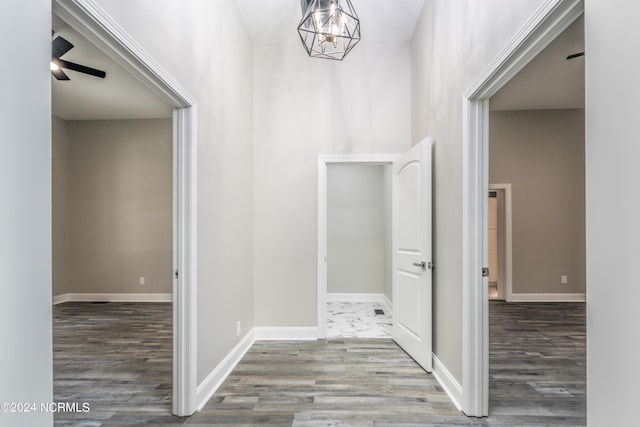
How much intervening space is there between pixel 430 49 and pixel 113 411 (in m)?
3.85

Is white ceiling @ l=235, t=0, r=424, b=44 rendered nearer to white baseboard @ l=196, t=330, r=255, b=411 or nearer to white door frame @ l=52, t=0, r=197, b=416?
white door frame @ l=52, t=0, r=197, b=416

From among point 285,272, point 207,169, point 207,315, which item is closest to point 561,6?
point 207,169

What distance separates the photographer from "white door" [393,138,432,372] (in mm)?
2986

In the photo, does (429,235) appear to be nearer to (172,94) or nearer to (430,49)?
(430,49)

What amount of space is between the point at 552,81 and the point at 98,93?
6074 mm

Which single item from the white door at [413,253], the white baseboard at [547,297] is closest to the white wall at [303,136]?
the white door at [413,253]

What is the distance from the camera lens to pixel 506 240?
5863mm

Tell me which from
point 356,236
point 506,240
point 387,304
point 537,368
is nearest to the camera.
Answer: point 537,368

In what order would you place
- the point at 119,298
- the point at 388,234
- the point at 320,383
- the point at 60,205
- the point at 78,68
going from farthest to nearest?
the point at 119,298 → the point at 60,205 → the point at 388,234 → the point at 78,68 → the point at 320,383

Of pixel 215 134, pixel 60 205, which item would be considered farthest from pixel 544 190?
pixel 60 205

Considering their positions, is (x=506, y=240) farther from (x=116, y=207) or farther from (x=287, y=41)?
(x=116, y=207)

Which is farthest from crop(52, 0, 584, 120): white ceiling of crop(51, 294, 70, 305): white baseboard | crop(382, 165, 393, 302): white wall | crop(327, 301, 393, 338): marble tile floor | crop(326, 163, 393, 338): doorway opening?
crop(327, 301, 393, 338): marble tile floor

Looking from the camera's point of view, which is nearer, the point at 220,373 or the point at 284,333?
the point at 220,373

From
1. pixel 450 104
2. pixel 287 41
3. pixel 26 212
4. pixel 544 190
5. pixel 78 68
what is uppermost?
pixel 287 41
